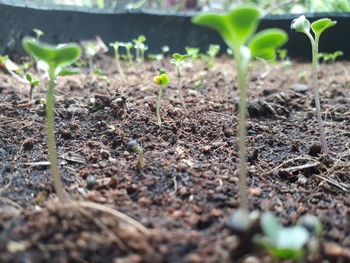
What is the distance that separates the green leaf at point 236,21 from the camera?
1.94ft

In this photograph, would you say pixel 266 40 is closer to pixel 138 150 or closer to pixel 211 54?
pixel 138 150

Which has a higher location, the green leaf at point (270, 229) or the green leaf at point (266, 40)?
the green leaf at point (266, 40)

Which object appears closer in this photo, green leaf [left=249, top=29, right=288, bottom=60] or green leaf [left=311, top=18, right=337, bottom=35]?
green leaf [left=249, top=29, right=288, bottom=60]

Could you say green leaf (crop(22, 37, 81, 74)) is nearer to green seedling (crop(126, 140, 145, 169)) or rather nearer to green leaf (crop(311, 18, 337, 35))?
green seedling (crop(126, 140, 145, 169))

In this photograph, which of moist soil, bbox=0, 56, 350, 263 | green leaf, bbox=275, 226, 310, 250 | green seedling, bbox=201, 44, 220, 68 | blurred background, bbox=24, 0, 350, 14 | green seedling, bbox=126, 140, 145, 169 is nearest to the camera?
green leaf, bbox=275, 226, 310, 250

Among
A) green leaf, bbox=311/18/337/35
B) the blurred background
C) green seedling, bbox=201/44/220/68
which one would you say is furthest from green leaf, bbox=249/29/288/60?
the blurred background

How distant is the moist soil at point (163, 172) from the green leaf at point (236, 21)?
38 cm

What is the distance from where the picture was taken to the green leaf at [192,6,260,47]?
0.59 metres

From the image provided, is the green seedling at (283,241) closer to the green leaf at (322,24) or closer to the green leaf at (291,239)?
the green leaf at (291,239)

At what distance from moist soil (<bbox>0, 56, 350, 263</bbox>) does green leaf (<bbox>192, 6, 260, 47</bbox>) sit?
38cm

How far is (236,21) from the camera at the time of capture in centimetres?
61

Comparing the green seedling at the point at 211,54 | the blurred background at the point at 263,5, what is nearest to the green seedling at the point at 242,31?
the green seedling at the point at 211,54

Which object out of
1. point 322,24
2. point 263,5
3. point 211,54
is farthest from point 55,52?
point 263,5

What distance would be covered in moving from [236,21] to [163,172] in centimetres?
49
